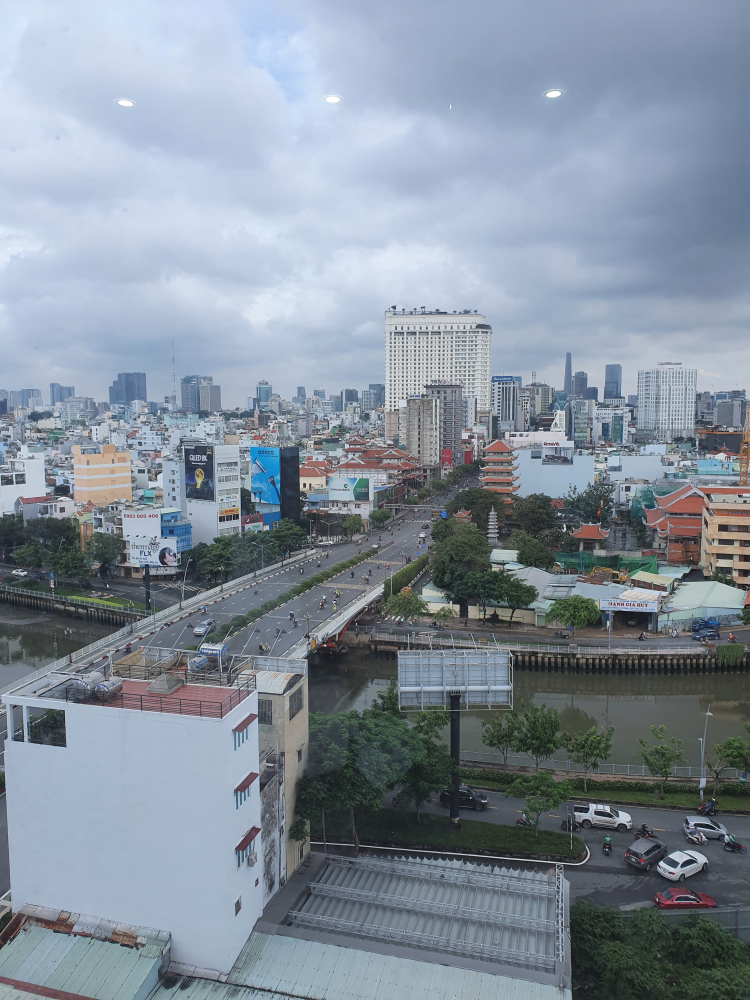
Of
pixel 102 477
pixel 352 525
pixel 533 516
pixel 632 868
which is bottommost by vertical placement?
pixel 632 868

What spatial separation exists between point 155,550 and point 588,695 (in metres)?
10.6

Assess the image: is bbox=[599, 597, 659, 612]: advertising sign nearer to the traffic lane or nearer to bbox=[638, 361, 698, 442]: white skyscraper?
the traffic lane

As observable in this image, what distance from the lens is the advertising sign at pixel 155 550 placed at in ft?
56.6

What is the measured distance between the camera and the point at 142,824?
4359 millimetres

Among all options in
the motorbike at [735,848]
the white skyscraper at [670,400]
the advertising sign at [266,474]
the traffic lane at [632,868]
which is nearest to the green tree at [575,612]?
the traffic lane at [632,868]

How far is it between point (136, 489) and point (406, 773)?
20.1m

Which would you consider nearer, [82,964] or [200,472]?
[82,964]

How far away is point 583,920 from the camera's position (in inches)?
188

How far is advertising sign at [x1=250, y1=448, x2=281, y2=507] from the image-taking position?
2197cm

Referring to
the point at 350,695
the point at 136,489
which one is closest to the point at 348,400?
the point at 136,489

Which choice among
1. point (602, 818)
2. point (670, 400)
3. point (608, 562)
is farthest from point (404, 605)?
point (670, 400)

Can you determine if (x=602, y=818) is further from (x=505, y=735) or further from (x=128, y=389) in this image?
(x=128, y=389)

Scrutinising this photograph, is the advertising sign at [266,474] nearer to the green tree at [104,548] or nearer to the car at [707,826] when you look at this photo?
the green tree at [104,548]

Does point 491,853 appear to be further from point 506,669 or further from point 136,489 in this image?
point 136,489
